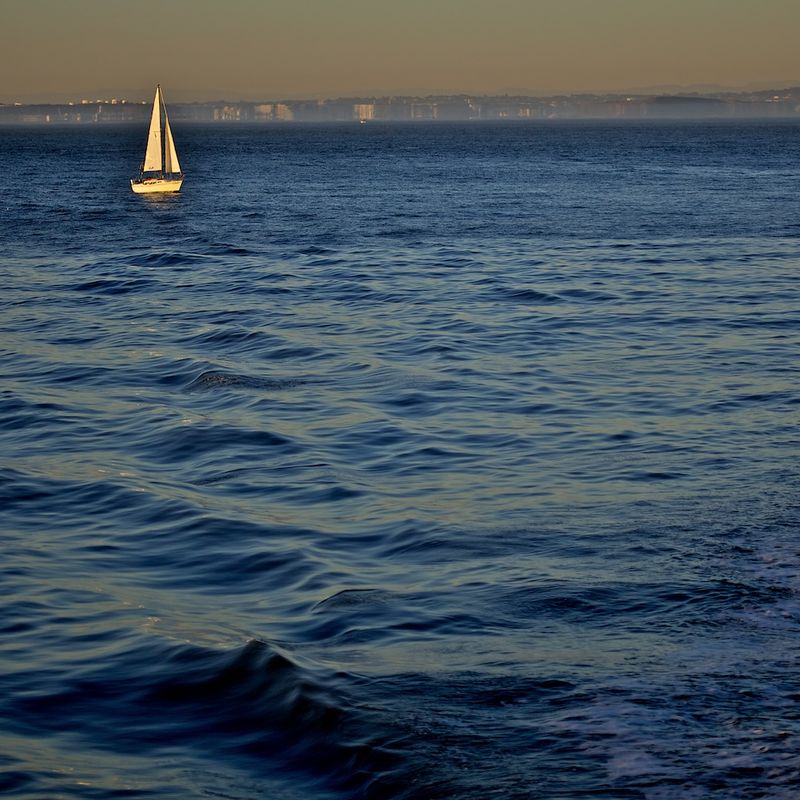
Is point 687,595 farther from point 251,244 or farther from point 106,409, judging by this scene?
point 251,244

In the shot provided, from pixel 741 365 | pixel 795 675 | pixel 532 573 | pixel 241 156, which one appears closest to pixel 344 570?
pixel 532 573

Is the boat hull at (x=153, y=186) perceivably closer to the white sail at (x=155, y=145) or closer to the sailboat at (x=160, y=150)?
the sailboat at (x=160, y=150)

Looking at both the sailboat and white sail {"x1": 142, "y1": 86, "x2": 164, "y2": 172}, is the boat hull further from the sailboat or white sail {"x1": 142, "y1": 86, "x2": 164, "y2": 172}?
white sail {"x1": 142, "y1": 86, "x2": 164, "y2": 172}

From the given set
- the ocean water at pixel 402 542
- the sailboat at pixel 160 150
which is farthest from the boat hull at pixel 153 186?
the ocean water at pixel 402 542

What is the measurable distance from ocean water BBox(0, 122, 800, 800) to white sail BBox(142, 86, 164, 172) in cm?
5466

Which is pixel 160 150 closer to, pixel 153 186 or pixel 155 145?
pixel 155 145

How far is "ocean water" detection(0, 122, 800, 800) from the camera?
8.38m

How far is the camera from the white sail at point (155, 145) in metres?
86.2

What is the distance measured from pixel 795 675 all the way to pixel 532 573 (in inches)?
128

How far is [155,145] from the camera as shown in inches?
3474

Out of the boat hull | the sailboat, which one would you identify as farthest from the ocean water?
the sailboat

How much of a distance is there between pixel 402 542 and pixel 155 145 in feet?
263

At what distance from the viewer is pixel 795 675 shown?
9156mm

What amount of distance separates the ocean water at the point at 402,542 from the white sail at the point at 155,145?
54.7 metres
